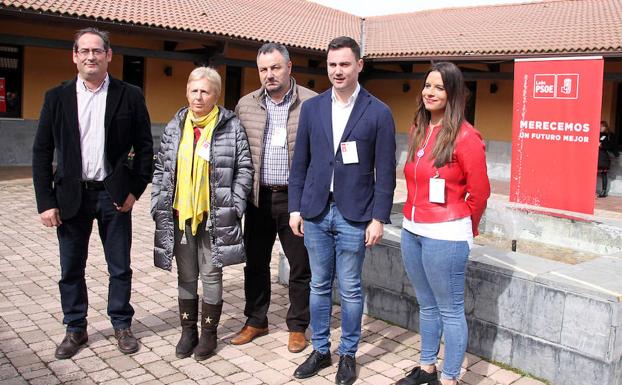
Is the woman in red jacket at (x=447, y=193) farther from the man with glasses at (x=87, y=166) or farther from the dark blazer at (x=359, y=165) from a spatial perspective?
the man with glasses at (x=87, y=166)

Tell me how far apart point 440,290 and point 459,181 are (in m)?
0.54

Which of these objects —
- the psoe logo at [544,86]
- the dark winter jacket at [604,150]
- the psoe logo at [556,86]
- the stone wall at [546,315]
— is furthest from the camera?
the dark winter jacket at [604,150]

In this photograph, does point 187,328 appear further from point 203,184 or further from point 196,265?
point 203,184

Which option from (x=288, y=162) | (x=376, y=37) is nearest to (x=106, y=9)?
(x=376, y=37)

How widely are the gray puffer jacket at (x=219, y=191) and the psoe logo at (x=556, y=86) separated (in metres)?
4.19

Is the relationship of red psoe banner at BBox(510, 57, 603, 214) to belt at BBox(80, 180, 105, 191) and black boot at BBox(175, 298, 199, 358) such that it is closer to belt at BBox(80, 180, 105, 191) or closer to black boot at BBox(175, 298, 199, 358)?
black boot at BBox(175, 298, 199, 358)

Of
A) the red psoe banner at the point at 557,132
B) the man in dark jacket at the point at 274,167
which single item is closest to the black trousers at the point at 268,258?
the man in dark jacket at the point at 274,167

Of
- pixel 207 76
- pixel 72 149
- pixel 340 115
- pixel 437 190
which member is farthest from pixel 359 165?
pixel 72 149

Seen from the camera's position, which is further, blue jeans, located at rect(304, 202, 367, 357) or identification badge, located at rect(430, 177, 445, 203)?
blue jeans, located at rect(304, 202, 367, 357)

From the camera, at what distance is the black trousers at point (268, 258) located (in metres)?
3.71

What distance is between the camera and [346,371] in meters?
3.35

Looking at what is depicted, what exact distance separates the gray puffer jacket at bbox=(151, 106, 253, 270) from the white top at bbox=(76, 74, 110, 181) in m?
0.34

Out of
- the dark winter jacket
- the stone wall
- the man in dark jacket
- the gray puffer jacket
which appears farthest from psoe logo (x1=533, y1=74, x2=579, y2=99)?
the dark winter jacket

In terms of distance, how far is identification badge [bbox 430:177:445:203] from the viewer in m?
2.94
